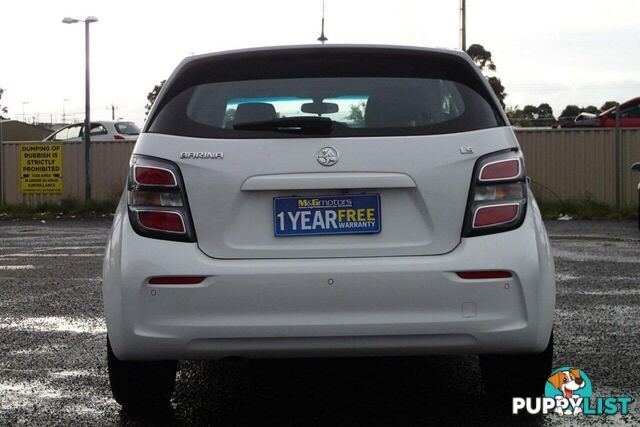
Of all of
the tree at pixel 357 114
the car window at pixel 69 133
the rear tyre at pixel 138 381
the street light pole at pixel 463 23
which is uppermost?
the street light pole at pixel 463 23

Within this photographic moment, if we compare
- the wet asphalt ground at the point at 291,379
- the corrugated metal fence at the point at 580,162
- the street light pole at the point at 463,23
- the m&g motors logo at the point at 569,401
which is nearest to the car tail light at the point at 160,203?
the wet asphalt ground at the point at 291,379

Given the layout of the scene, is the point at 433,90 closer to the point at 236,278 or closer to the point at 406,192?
the point at 406,192

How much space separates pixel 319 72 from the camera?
176 inches

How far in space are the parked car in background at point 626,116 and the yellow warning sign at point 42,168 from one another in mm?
13975

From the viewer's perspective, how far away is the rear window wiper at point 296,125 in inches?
169

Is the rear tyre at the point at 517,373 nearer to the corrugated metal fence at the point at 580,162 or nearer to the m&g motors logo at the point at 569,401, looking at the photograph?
the m&g motors logo at the point at 569,401

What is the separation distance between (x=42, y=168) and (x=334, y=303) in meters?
25.0

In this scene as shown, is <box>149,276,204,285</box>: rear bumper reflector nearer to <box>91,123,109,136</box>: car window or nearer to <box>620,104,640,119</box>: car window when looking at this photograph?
<box>620,104,640,119</box>: car window

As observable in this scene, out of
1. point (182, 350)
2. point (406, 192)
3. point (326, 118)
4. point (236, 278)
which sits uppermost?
point (326, 118)

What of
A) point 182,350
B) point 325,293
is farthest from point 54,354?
point 325,293

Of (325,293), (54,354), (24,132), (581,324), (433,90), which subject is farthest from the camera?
(24,132)

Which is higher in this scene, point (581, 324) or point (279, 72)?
point (279, 72)

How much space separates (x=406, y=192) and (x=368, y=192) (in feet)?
0.49

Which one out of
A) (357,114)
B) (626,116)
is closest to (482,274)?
(357,114)
